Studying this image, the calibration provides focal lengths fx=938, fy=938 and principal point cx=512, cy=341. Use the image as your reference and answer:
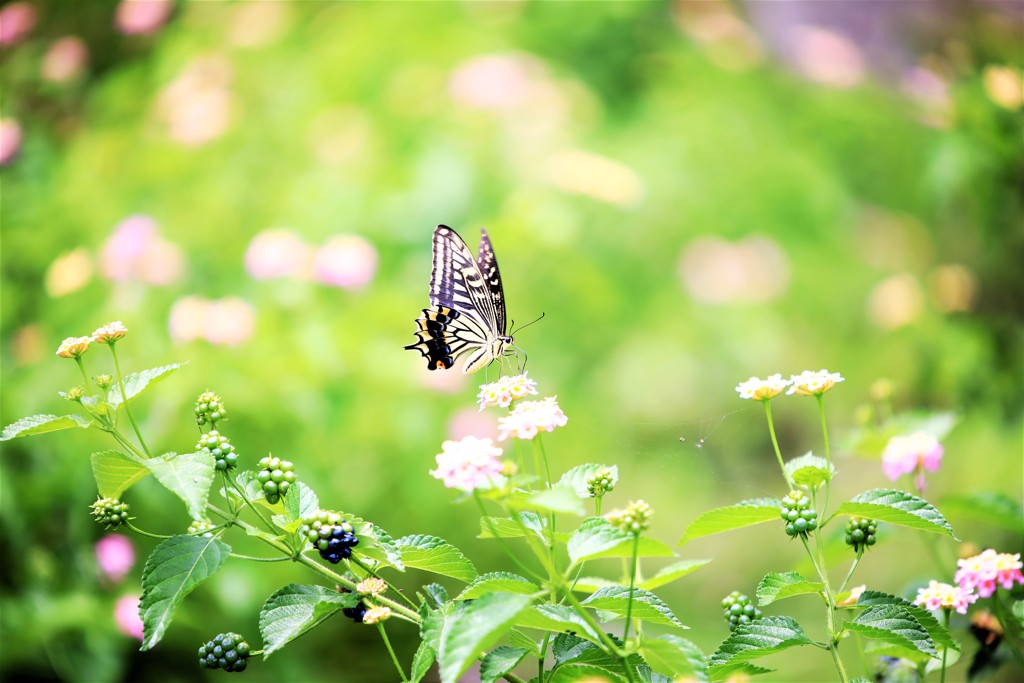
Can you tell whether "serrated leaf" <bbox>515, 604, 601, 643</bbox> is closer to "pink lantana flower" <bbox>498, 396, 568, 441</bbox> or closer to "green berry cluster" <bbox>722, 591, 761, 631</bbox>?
"pink lantana flower" <bbox>498, 396, 568, 441</bbox>

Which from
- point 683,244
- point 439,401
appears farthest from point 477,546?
point 683,244

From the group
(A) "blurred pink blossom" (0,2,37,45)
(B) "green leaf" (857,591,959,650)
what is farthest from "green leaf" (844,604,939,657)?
(A) "blurred pink blossom" (0,2,37,45)

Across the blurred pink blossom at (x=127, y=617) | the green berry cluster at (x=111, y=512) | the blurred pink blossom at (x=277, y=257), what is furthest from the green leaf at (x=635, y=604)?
the blurred pink blossom at (x=277, y=257)

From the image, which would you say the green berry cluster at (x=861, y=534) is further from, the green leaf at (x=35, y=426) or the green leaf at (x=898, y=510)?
the green leaf at (x=35, y=426)

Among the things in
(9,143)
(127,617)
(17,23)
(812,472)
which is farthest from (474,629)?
(17,23)

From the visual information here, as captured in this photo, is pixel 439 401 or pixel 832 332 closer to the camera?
pixel 439 401

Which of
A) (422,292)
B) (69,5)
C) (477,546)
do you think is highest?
(69,5)

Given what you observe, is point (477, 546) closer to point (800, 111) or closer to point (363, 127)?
Answer: point (363, 127)

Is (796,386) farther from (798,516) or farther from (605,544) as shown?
(605,544)
